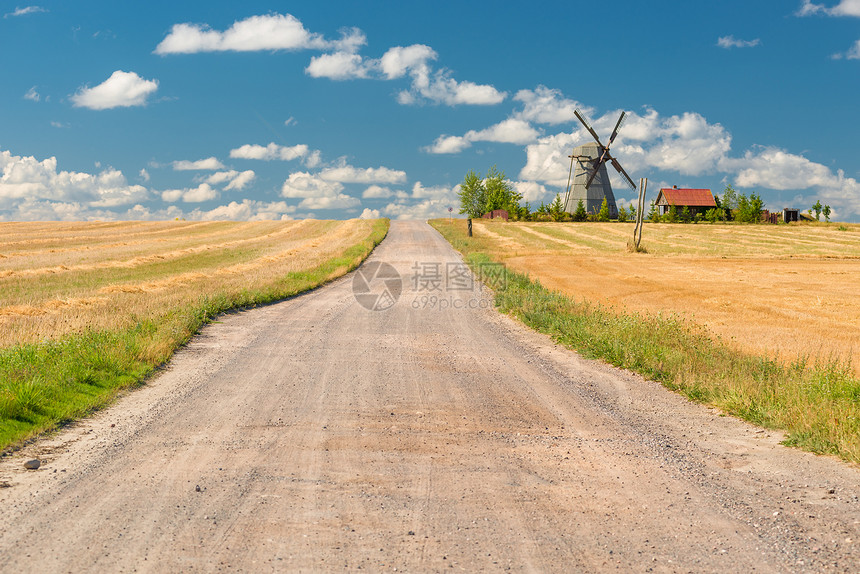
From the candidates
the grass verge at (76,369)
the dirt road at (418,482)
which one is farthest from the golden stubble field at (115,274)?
the dirt road at (418,482)

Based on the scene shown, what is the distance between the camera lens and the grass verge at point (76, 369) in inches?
294

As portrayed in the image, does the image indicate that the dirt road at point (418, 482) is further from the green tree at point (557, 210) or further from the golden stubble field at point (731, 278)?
the green tree at point (557, 210)

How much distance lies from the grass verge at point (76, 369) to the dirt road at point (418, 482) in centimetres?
39

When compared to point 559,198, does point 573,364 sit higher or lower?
lower

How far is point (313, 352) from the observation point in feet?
39.8

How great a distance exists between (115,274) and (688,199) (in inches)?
4008

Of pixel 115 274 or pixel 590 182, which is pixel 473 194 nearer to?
pixel 590 182

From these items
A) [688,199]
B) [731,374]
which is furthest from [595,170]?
[731,374]

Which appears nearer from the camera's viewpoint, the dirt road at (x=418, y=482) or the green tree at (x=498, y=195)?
the dirt road at (x=418, y=482)

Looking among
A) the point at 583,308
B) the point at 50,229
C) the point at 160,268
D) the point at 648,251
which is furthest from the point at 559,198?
the point at 583,308

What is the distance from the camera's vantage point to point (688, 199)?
10850 centimetres

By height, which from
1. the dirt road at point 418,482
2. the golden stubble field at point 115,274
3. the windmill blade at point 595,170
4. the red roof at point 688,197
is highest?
the windmill blade at point 595,170

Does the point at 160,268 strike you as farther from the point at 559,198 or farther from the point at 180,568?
the point at 559,198

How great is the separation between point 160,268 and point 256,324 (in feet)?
60.2
